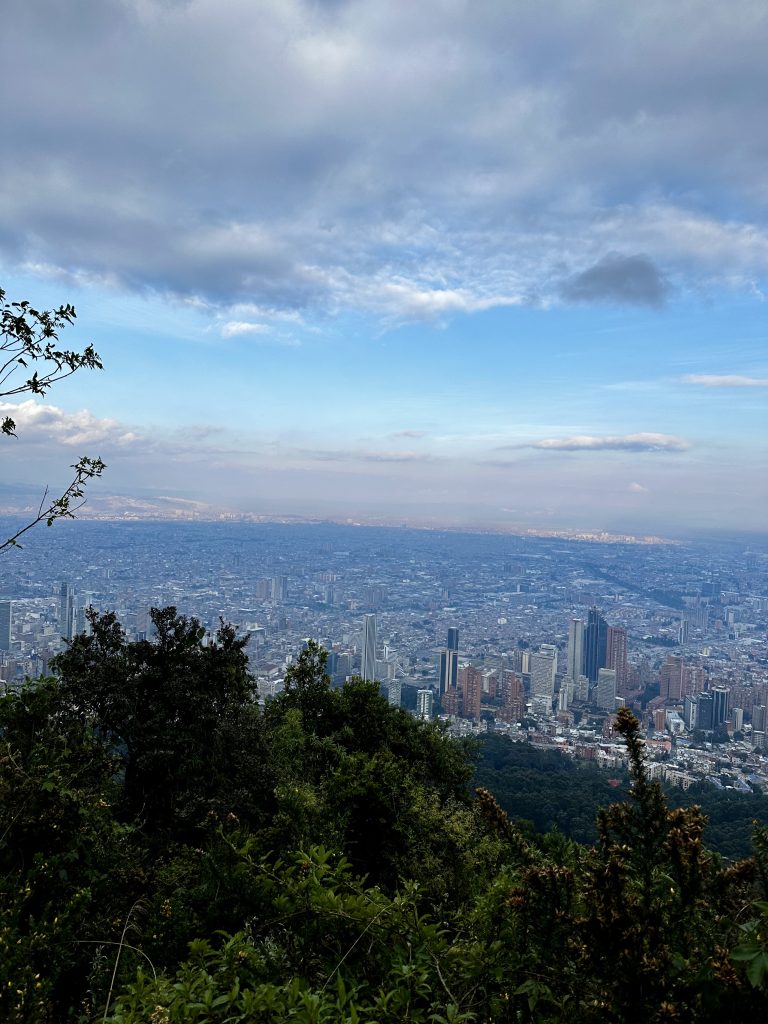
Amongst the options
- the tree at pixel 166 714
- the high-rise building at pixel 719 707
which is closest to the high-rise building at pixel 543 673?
the high-rise building at pixel 719 707

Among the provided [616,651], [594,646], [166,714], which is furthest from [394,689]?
[166,714]

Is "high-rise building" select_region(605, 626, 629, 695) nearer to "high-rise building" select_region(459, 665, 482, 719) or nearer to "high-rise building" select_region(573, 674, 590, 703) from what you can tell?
"high-rise building" select_region(573, 674, 590, 703)

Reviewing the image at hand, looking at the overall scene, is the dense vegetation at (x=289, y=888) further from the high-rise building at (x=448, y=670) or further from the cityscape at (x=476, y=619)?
the high-rise building at (x=448, y=670)

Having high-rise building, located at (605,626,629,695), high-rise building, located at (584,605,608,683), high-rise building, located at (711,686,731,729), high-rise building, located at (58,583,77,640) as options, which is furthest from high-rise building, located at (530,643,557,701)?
high-rise building, located at (58,583,77,640)

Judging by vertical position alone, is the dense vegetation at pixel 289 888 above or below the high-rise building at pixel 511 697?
above

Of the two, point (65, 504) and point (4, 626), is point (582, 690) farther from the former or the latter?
point (65, 504)

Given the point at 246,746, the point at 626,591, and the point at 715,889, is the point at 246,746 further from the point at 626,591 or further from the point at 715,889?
the point at 626,591
